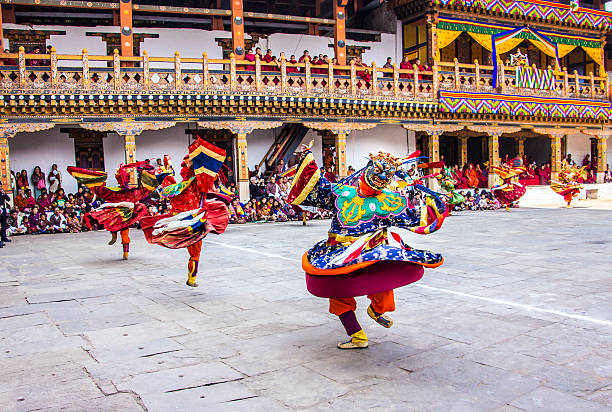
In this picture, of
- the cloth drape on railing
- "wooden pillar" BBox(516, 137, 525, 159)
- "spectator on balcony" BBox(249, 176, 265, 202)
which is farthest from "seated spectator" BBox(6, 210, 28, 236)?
"wooden pillar" BBox(516, 137, 525, 159)

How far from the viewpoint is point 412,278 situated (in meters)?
4.43

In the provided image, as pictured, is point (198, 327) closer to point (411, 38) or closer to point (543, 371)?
point (543, 371)

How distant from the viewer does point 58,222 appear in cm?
1678

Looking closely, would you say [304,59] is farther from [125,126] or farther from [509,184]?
[509,184]

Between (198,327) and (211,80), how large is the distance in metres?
14.9

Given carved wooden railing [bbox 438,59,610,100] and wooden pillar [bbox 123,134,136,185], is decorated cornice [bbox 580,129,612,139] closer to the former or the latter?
carved wooden railing [bbox 438,59,610,100]

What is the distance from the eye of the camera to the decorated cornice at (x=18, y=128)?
57.3 ft

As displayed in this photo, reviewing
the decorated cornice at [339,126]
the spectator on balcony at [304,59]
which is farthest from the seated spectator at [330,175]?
the spectator on balcony at [304,59]

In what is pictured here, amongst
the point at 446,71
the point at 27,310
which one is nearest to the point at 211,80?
the point at 446,71

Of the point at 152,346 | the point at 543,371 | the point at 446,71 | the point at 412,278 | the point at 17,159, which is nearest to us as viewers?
the point at 543,371

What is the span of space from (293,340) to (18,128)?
15.8 metres

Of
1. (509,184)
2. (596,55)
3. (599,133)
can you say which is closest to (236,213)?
(509,184)

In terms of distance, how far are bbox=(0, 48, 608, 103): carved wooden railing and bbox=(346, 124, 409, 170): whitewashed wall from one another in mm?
2403

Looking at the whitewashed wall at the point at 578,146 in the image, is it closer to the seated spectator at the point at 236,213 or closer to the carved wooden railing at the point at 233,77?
the carved wooden railing at the point at 233,77
